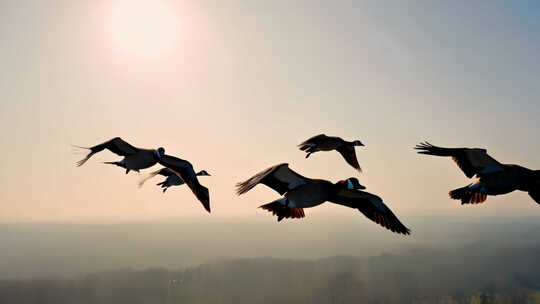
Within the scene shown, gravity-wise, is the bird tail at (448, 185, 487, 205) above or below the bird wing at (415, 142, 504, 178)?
below

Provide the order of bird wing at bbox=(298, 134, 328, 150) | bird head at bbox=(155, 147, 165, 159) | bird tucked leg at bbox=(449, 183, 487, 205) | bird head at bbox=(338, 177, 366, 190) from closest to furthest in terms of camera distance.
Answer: bird head at bbox=(338, 177, 366, 190)
bird tucked leg at bbox=(449, 183, 487, 205)
bird head at bbox=(155, 147, 165, 159)
bird wing at bbox=(298, 134, 328, 150)

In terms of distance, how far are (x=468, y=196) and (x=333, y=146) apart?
731 cm

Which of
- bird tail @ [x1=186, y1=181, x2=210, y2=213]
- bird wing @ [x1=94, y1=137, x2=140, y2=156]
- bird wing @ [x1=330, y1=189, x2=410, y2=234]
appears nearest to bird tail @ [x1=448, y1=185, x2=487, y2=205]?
bird wing @ [x1=330, y1=189, x2=410, y2=234]

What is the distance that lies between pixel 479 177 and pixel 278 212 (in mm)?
8600

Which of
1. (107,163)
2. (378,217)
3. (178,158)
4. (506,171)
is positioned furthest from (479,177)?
(107,163)

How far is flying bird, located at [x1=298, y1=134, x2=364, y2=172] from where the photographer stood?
19.7 m

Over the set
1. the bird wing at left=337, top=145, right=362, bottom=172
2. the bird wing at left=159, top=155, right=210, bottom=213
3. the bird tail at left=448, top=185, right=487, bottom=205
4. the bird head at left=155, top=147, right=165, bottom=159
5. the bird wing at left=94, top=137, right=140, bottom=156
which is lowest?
the bird tail at left=448, top=185, right=487, bottom=205

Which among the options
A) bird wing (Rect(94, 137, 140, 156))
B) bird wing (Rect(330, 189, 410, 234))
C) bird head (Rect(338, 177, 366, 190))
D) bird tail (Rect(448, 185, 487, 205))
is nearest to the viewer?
bird head (Rect(338, 177, 366, 190))

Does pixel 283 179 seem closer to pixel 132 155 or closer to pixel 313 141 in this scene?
pixel 313 141

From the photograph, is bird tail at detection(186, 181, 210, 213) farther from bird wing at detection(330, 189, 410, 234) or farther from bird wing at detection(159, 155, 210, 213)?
bird wing at detection(330, 189, 410, 234)

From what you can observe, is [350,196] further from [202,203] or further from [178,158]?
[178,158]

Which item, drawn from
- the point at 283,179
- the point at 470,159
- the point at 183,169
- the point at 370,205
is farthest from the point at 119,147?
the point at 470,159

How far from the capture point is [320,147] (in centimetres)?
2080

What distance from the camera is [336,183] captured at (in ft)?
46.2
